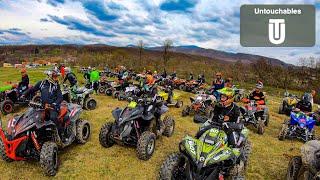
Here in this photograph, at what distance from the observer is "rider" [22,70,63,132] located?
7.79m

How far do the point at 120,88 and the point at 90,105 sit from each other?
14.0ft

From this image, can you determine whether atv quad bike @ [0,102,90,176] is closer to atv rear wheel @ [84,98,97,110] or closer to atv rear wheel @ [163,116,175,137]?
atv rear wheel @ [163,116,175,137]

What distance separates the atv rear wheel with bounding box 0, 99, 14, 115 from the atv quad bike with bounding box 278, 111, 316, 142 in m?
10.5

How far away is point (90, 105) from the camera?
15109 millimetres

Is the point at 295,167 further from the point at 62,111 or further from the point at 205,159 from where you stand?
the point at 62,111

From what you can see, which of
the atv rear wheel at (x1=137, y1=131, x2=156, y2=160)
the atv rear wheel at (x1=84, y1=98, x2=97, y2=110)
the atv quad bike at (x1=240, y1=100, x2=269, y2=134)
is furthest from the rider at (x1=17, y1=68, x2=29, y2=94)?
the atv quad bike at (x1=240, y1=100, x2=269, y2=134)

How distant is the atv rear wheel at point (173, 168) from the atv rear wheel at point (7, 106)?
9.91 metres

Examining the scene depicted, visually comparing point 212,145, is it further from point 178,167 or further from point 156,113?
point 156,113

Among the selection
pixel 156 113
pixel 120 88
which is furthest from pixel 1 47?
pixel 156 113

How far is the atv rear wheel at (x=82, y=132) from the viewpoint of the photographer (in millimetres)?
9289

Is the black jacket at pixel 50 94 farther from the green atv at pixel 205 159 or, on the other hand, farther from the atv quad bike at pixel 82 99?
the atv quad bike at pixel 82 99

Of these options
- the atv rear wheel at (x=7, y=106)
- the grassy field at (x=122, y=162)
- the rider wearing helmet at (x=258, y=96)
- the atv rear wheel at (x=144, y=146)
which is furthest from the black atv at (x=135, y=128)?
the atv rear wheel at (x=7, y=106)

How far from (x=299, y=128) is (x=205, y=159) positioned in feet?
23.7

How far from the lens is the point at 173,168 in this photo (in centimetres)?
586
